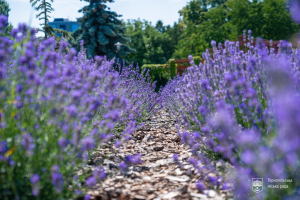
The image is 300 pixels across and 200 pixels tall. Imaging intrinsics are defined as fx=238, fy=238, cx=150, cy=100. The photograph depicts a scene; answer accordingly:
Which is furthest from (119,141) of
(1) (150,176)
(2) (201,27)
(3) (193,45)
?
(3) (193,45)

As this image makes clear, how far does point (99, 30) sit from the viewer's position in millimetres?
16422

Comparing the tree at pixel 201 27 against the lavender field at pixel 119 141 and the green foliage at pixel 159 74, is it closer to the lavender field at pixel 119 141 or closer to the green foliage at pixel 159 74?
the green foliage at pixel 159 74

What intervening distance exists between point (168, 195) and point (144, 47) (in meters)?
24.9

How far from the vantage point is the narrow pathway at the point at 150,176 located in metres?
1.97

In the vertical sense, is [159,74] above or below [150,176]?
above

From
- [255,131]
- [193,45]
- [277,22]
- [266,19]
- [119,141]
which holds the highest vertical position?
[266,19]

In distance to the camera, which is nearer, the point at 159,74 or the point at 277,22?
the point at 159,74

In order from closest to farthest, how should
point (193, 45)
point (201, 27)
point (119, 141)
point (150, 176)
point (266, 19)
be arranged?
point (119, 141), point (150, 176), point (266, 19), point (201, 27), point (193, 45)

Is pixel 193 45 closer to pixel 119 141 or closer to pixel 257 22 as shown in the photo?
pixel 257 22

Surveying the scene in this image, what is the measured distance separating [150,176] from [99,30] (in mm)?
15447

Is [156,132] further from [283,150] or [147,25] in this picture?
[147,25]

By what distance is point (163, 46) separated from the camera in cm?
3044

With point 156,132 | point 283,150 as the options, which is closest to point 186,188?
point 283,150

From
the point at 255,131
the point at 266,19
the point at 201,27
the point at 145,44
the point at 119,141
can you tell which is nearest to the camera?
the point at 255,131
